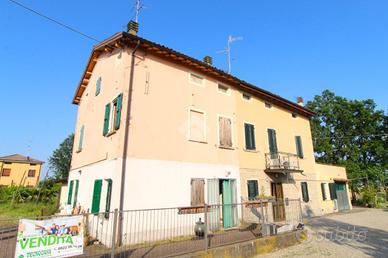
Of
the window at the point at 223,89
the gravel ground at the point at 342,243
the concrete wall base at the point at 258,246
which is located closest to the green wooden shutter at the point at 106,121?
the window at the point at 223,89

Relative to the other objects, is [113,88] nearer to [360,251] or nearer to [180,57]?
[180,57]

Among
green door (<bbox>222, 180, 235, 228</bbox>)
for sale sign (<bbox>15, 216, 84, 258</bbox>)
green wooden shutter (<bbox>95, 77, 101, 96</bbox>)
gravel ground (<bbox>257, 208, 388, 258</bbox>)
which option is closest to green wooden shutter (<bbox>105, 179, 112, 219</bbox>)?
for sale sign (<bbox>15, 216, 84, 258</bbox>)

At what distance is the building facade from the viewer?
8.74 metres

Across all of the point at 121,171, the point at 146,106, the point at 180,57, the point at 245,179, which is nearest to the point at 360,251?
the point at 245,179

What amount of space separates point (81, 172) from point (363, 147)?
113ft

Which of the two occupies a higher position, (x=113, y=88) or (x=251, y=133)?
(x=113, y=88)

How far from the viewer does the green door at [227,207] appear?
10.3 m

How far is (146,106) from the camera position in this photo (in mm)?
9445

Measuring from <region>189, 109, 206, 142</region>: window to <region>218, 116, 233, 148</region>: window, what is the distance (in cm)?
110

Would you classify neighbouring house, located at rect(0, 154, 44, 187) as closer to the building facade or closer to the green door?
the building facade

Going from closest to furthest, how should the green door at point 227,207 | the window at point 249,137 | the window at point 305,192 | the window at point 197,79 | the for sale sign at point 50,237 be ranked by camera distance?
the for sale sign at point 50,237 < the green door at point 227,207 < the window at point 197,79 < the window at point 249,137 < the window at point 305,192

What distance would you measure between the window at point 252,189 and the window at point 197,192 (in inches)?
127

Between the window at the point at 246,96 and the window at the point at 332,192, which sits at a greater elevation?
the window at the point at 246,96

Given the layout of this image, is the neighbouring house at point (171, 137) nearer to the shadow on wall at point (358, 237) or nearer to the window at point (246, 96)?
the window at point (246, 96)
